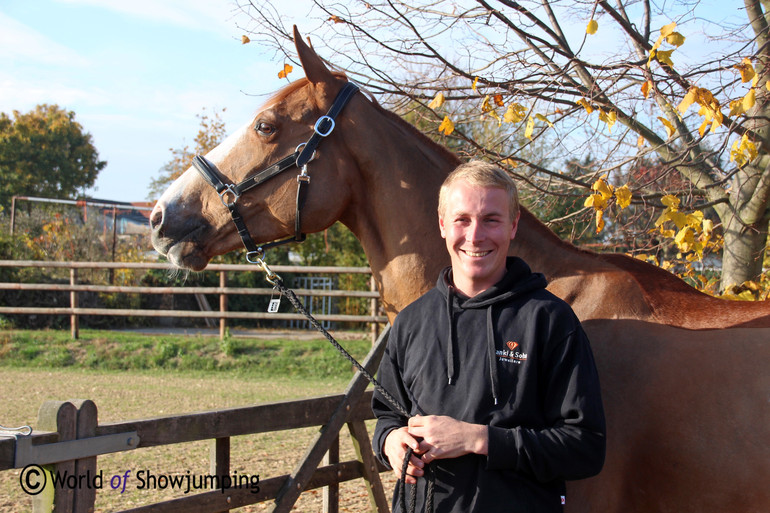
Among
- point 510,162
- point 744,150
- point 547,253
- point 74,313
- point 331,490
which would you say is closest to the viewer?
point 547,253

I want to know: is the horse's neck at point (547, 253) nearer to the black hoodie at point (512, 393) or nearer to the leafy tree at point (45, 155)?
the black hoodie at point (512, 393)

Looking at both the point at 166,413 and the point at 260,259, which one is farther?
the point at 166,413

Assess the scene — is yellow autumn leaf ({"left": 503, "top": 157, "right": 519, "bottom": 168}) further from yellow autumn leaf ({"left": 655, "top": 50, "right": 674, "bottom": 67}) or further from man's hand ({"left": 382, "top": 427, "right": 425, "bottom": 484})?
man's hand ({"left": 382, "top": 427, "right": 425, "bottom": 484})

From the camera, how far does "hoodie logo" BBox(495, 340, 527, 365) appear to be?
1.65 m

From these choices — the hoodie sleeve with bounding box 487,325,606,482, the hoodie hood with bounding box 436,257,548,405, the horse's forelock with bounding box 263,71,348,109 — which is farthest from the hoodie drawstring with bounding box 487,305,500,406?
the horse's forelock with bounding box 263,71,348,109

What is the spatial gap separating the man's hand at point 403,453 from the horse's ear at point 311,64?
5.66 feet

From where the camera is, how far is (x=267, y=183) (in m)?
2.79

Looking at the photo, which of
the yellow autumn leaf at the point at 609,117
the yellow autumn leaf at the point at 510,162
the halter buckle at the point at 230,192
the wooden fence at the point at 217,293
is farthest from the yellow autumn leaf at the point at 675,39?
the wooden fence at the point at 217,293

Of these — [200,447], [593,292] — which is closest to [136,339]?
[200,447]

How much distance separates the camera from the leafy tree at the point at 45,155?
3472 centimetres

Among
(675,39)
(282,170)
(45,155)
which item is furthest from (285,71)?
(45,155)

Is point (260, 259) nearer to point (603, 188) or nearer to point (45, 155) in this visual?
point (603, 188)

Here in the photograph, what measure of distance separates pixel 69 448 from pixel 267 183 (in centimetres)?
138

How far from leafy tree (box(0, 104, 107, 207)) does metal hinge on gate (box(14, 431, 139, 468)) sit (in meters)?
36.6
